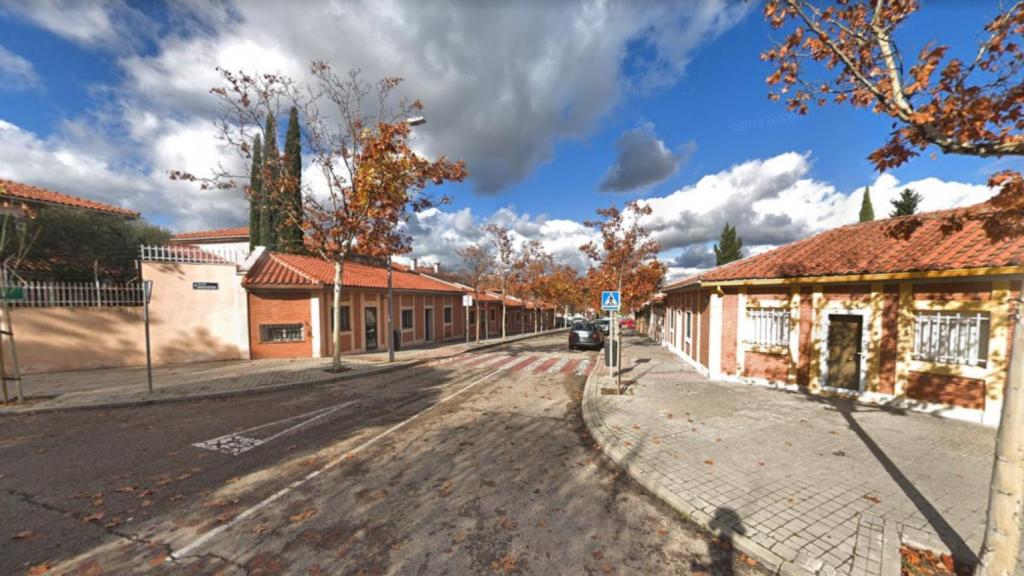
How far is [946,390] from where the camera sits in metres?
6.91

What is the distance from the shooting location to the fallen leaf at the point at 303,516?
12.0 ft

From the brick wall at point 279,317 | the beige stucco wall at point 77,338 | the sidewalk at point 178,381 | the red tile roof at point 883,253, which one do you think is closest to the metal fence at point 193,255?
the brick wall at point 279,317

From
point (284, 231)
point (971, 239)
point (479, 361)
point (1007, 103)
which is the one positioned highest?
point (284, 231)

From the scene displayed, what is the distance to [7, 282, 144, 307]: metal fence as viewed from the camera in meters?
10.8

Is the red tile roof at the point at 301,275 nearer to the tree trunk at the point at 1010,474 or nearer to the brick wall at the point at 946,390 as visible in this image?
the tree trunk at the point at 1010,474

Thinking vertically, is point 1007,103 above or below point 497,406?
above

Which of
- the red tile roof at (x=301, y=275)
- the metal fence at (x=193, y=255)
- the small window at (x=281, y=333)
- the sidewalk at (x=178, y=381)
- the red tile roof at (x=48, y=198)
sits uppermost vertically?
the red tile roof at (x=48, y=198)

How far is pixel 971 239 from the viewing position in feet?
23.3

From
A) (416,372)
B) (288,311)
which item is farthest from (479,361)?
(288,311)

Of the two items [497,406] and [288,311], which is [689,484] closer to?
[497,406]

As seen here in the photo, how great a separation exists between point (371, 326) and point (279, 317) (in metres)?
4.26

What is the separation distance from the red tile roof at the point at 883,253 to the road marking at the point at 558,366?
5.80 meters

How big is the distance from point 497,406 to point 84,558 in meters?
5.96

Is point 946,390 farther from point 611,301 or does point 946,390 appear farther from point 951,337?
point 611,301
